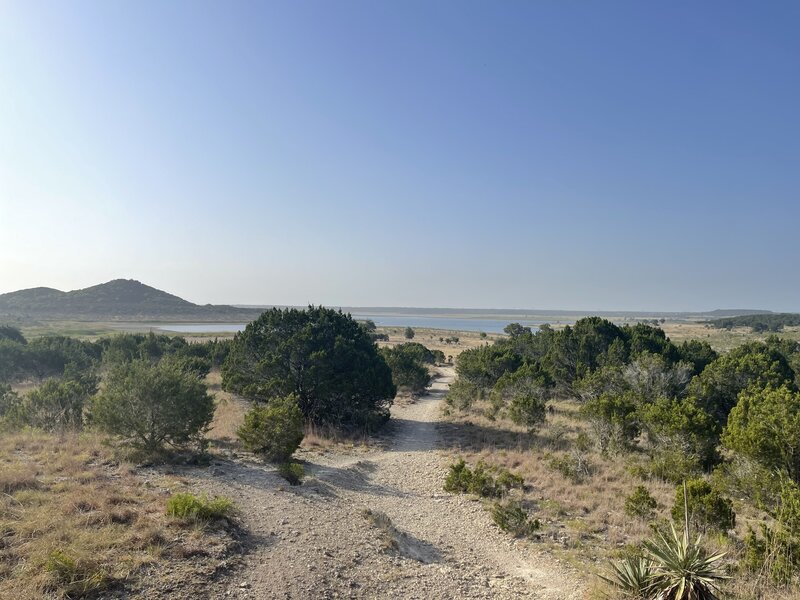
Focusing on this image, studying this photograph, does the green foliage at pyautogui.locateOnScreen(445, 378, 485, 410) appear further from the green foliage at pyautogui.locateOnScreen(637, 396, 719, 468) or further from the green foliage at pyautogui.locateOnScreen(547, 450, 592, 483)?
the green foliage at pyautogui.locateOnScreen(637, 396, 719, 468)

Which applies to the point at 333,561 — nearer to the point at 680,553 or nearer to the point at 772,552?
the point at 680,553

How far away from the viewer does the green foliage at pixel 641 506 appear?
11977mm

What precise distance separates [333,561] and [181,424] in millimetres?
9573

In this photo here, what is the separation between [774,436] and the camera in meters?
11.4

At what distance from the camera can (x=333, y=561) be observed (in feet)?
28.4

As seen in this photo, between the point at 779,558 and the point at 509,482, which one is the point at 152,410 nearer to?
the point at 509,482

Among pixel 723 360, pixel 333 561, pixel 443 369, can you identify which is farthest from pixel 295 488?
pixel 443 369

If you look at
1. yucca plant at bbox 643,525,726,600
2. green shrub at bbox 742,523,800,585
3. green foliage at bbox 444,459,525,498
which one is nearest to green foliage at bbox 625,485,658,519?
green foliage at bbox 444,459,525,498

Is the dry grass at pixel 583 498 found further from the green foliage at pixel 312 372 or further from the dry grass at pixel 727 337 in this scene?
the dry grass at pixel 727 337

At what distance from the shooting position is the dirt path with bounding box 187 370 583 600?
313 inches

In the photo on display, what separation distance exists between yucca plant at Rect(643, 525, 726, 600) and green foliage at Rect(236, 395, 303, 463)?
1249cm

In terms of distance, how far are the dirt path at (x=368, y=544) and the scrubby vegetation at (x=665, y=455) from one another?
167 cm

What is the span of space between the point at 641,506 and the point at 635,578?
5806 millimetres

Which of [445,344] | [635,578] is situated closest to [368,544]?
[635,578]
